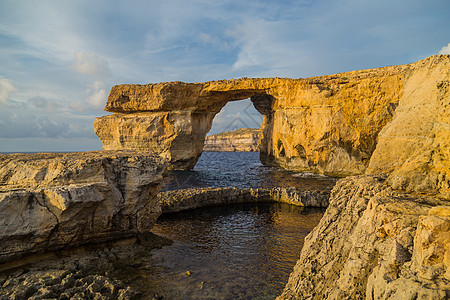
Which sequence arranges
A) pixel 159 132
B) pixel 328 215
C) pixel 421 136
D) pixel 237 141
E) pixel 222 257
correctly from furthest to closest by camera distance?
1. pixel 237 141
2. pixel 159 132
3. pixel 222 257
4. pixel 328 215
5. pixel 421 136

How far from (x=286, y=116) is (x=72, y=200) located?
3030 centimetres

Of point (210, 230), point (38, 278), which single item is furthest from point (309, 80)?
point (38, 278)

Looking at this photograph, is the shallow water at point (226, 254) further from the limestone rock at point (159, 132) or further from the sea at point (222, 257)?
the limestone rock at point (159, 132)

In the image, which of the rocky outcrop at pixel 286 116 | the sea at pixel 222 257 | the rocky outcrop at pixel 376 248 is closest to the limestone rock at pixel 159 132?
the rocky outcrop at pixel 286 116

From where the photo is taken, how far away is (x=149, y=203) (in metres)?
9.25

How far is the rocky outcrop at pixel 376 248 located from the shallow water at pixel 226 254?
7.62 ft

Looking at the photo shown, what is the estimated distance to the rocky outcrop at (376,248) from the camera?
2.88m

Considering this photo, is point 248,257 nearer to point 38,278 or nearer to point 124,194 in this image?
point 124,194

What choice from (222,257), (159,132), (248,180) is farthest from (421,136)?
(159,132)

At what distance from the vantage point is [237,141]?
125625 mm

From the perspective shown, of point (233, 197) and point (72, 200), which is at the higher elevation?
point (72, 200)

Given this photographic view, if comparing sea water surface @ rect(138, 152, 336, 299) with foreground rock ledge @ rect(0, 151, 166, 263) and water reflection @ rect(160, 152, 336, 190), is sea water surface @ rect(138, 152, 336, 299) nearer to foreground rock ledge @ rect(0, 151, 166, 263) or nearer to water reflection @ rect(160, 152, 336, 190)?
foreground rock ledge @ rect(0, 151, 166, 263)

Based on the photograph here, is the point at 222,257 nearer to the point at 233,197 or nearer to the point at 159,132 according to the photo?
the point at 233,197

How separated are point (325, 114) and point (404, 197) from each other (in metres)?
27.1
